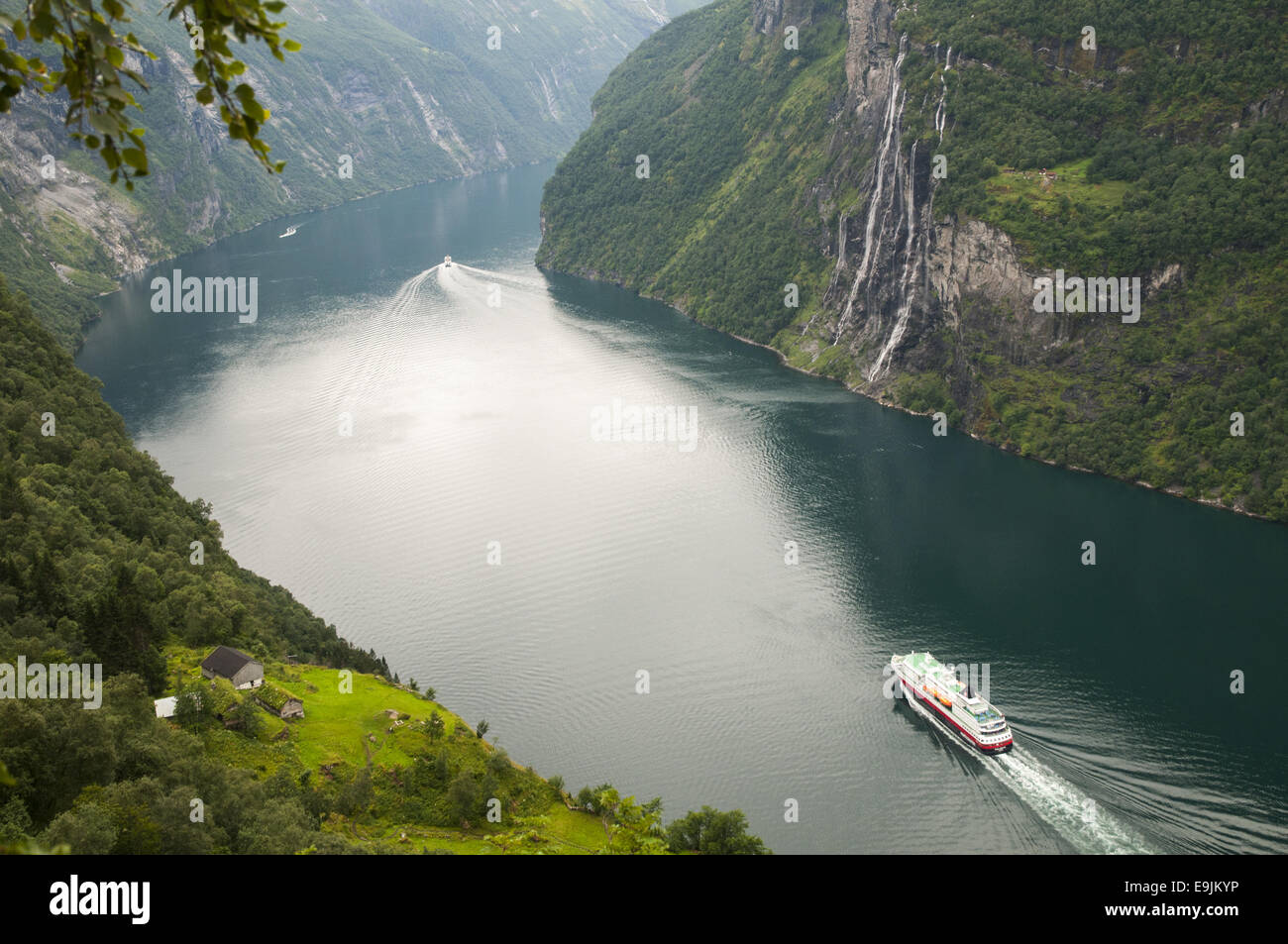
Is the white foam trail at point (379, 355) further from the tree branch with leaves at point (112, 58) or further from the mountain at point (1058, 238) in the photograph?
the tree branch with leaves at point (112, 58)

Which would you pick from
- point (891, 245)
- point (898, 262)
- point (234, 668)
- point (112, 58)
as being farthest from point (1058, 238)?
point (112, 58)

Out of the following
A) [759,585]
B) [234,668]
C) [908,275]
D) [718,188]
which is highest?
[718,188]

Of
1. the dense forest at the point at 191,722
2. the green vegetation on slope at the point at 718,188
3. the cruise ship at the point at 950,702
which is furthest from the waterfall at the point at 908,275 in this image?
the dense forest at the point at 191,722

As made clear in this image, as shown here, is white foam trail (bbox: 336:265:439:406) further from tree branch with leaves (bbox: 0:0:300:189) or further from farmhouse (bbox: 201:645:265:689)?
tree branch with leaves (bbox: 0:0:300:189)

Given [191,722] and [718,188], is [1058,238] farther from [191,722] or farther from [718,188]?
[191,722]

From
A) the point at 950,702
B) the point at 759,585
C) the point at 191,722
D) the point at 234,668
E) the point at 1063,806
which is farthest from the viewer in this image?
the point at 759,585
